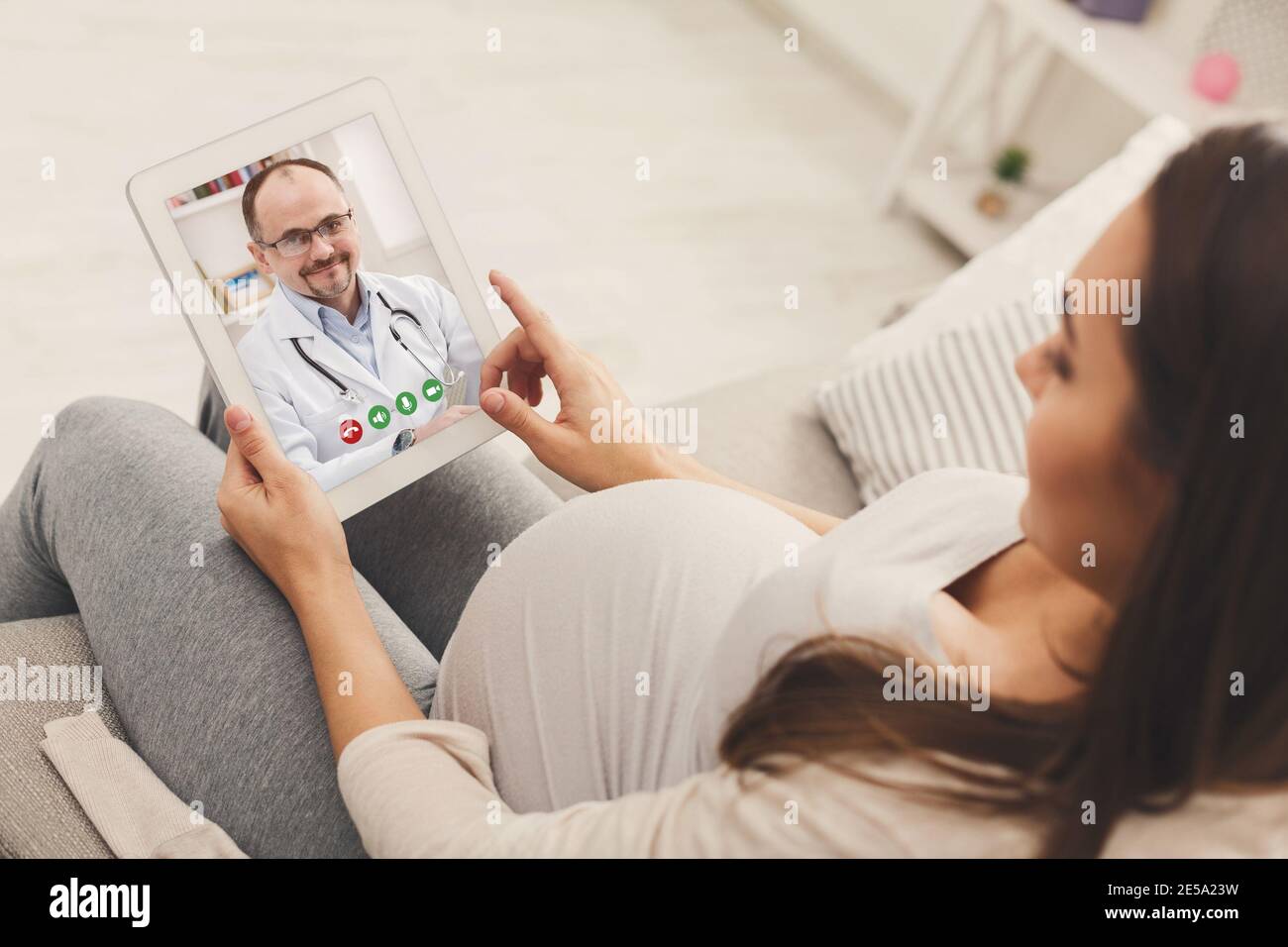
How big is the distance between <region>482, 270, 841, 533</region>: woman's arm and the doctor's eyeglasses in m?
0.13

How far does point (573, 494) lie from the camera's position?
43.6 inches

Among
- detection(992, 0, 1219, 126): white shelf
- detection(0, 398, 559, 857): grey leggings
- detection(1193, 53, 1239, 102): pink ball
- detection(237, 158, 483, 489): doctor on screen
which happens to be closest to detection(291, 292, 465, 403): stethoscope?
detection(237, 158, 483, 489): doctor on screen

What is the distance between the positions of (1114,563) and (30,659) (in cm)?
78

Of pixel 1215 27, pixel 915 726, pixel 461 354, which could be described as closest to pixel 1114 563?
pixel 915 726

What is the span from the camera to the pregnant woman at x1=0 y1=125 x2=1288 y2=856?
471mm

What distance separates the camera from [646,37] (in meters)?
2.60

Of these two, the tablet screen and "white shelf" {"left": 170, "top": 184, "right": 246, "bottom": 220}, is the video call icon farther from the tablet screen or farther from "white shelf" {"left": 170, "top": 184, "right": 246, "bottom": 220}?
"white shelf" {"left": 170, "top": 184, "right": 246, "bottom": 220}

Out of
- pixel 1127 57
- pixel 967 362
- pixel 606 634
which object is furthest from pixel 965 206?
pixel 606 634

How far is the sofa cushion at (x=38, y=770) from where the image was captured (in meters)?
0.69

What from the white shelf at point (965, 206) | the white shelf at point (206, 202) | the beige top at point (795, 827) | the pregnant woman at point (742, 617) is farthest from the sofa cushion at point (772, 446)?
the white shelf at point (965, 206)

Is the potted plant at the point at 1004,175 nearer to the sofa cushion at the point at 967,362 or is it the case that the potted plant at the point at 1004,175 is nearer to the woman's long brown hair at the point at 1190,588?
the sofa cushion at the point at 967,362

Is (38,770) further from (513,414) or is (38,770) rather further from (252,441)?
(513,414)

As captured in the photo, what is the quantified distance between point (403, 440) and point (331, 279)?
5.6 inches

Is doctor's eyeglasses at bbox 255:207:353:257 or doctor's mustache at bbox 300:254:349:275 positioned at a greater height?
doctor's eyeglasses at bbox 255:207:353:257
